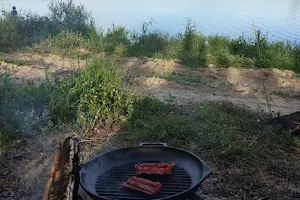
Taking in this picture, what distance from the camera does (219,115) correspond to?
490cm

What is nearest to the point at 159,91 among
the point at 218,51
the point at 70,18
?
the point at 218,51

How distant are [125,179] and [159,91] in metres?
3.76

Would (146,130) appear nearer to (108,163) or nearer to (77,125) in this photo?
(77,125)

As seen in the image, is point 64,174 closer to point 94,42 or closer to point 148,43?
point 94,42

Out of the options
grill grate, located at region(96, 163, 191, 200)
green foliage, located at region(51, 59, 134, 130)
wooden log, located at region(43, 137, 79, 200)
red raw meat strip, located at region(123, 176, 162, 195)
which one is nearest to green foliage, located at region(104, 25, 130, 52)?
green foliage, located at region(51, 59, 134, 130)

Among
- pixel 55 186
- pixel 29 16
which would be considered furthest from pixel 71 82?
pixel 29 16

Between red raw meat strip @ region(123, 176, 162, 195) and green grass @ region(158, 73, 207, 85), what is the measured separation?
4.70m

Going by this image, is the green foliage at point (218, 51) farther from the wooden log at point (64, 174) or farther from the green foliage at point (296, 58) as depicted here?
the wooden log at point (64, 174)

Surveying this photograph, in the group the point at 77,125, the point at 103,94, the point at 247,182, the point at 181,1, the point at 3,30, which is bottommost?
the point at 247,182

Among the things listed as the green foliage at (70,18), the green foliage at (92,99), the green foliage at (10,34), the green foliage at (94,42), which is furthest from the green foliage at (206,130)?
the green foliage at (70,18)

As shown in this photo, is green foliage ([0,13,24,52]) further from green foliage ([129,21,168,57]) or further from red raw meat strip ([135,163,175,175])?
red raw meat strip ([135,163,175,175])

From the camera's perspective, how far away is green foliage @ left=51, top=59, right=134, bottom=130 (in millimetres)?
4449

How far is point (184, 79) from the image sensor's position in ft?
25.1

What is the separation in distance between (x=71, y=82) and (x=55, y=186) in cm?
259
